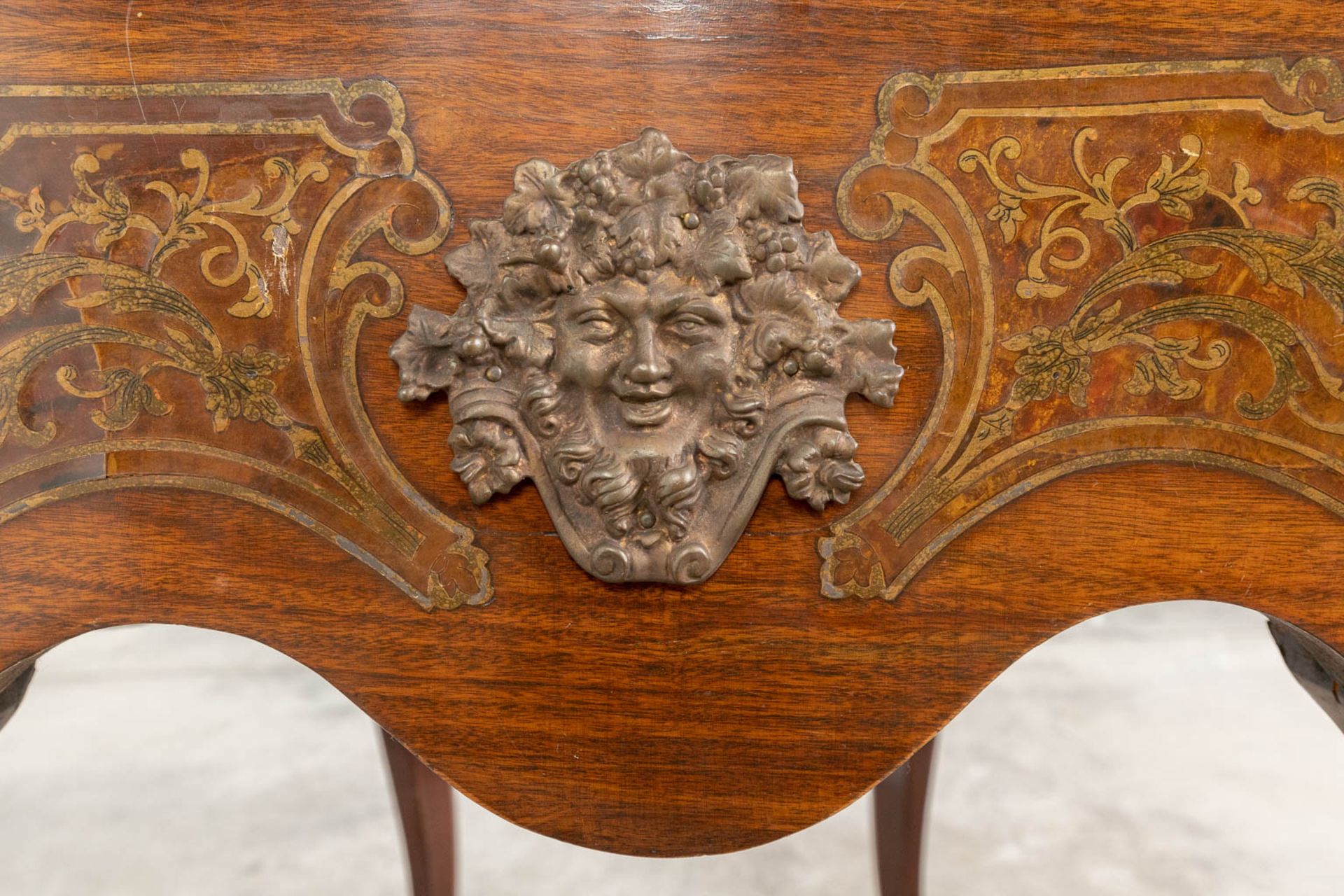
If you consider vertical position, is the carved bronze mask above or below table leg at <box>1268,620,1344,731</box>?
above

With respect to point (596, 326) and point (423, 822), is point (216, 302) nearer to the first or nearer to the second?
point (596, 326)

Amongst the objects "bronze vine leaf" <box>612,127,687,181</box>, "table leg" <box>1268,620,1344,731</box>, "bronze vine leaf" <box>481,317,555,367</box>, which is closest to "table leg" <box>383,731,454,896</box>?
"bronze vine leaf" <box>481,317,555,367</box>

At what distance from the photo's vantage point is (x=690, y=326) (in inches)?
29.0

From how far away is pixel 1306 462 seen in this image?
76 centimetres

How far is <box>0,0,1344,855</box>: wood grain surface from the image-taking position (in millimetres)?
729

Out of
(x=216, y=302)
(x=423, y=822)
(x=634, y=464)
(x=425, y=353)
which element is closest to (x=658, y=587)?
(x=634, y=464)

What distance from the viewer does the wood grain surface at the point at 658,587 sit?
0.73 m

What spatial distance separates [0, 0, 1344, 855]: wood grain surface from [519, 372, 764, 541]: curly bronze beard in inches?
1.8

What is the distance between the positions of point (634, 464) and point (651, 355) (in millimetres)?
72

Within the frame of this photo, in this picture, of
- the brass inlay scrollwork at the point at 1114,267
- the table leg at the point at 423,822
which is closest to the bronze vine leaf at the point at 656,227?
the brass inlay scrollwork at the point at 1114,267

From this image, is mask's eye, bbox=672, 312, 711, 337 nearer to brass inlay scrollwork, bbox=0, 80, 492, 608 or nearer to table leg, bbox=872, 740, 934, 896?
brass inlay scrollwork, bbox=0, 80, 492, 608

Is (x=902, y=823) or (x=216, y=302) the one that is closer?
(x=216, y=302)

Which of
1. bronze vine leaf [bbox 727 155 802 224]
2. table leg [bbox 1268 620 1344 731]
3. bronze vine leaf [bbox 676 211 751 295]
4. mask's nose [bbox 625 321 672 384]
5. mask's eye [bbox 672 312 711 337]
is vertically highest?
bronze vine leaf [bbox 727 155 802 224]

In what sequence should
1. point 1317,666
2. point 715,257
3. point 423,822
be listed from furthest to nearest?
point 423,822, point 1317,666, point 715,257
